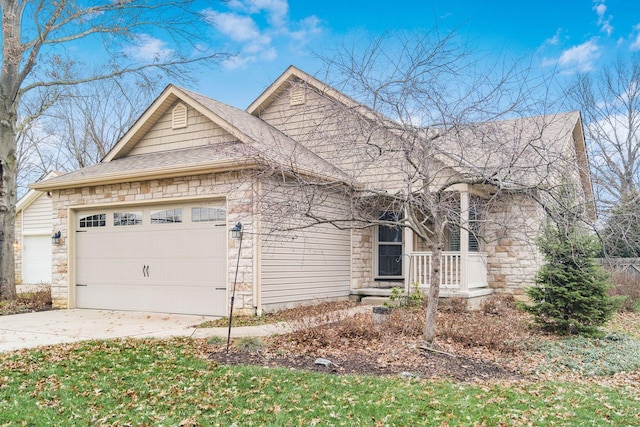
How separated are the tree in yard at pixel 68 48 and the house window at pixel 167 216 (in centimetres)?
516

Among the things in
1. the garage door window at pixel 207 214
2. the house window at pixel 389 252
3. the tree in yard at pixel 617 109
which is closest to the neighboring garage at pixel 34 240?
the garage door window at pixel 207 214

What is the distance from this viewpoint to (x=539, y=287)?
954 centimetres

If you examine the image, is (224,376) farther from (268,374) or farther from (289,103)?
(289,103)

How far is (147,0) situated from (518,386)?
1444 cm

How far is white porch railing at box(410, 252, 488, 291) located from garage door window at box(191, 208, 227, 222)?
4.71m

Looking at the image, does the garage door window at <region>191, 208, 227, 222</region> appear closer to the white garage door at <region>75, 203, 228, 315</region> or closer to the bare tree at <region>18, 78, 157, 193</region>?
the white garage door at <region>75, 203, 228, 315</region>

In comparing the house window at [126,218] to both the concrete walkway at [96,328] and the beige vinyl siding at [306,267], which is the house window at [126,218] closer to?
the concrete walkway at [96,328]

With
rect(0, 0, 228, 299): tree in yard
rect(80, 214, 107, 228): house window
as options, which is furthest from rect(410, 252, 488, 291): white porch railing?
rect(0, 0, 228, 299): tree in yard

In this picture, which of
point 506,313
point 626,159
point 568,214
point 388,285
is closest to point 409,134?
point 568,214

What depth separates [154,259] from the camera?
38.5ft

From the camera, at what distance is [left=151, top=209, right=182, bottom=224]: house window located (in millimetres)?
11539

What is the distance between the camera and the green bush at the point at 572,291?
896 centimetres

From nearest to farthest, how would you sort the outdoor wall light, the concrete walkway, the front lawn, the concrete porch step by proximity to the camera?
the front lawn → the concrete walkway → the outdoor wall light → the concrete porch step

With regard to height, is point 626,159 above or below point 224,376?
above
